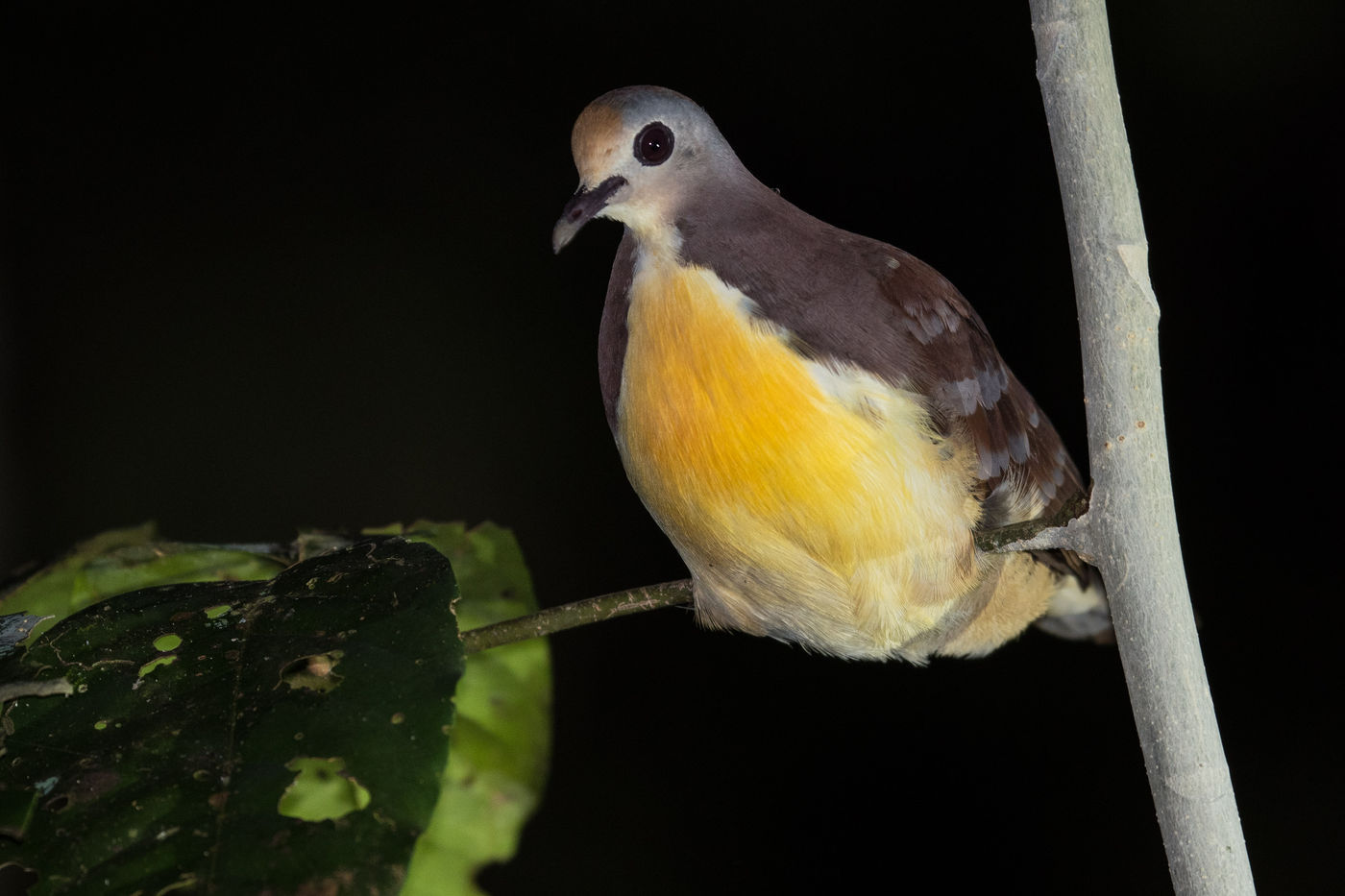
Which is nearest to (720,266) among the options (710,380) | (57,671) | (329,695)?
(710,380)

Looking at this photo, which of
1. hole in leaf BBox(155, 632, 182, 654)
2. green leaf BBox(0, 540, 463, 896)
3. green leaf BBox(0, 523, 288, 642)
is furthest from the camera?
green leaf BBox(0, 523, 288, 642)

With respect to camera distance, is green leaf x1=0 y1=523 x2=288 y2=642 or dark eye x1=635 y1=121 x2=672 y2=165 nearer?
dark eye x1=635 y1=121 x2=672 y2=165

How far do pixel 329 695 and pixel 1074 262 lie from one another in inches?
18.9

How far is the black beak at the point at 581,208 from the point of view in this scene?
0.77 metres

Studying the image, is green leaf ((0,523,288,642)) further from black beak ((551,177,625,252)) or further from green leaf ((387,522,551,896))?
black beak ((551,177,625,252))

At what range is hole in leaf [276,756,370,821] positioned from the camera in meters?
0.59

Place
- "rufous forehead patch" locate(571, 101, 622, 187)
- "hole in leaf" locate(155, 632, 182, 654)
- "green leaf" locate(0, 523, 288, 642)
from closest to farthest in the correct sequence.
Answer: "hole in leaf" locate(155, 632, 182, 654) < "rufous forehead patch" locate(571, 101, 622, 187) < "green leaf" locate(0, 523, 288, 642)

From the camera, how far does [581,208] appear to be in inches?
30.7

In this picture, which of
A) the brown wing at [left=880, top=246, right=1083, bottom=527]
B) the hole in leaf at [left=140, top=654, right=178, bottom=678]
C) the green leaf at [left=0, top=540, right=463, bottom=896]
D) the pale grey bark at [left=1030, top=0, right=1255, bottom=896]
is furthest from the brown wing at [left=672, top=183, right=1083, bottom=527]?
the hole in leaf at [left=140, top=654, right=178, bottom=678]

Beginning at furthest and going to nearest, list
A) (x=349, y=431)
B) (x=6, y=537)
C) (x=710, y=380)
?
(x=349, y=431), (x=6, y=537), (x=710, y=380)

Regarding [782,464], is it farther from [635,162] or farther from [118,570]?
[118,570]

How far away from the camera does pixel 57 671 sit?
0.66 m

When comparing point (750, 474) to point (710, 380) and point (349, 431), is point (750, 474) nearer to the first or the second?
point (710, 380)

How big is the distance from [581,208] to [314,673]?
1.15ft
